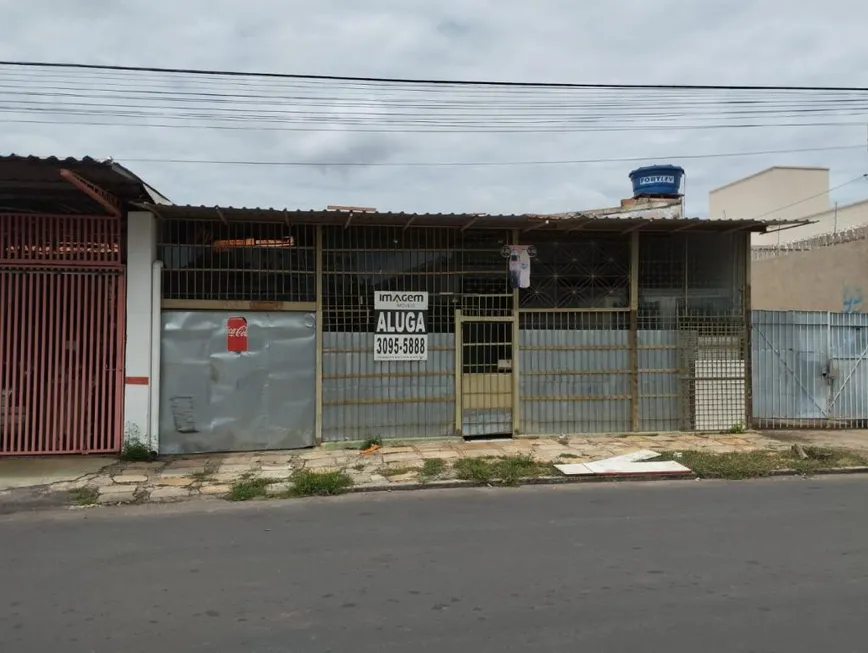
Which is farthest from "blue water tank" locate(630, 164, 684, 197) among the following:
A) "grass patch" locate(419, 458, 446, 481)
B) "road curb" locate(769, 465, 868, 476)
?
Result: "grass patch" locate(419, 458, 446, 481)

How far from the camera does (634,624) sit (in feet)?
13.0

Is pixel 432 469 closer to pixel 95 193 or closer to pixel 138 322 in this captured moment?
pixel 138 322

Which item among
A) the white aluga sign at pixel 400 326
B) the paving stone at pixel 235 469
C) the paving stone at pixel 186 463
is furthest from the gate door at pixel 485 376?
the paving stone at pixel 186 463

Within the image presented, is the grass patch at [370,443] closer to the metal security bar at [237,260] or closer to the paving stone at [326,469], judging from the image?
the paving stone at [326,469]

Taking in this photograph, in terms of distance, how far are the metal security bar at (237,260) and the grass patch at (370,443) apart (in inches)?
89.4

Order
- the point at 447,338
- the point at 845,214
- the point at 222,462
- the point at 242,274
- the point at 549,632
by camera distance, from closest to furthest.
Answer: the point at 549,632, the point at 222,462, the point at 242,274, the point at 447,338, the point at 845,214

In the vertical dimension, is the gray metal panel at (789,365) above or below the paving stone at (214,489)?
above

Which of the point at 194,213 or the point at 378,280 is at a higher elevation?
the point at 194,213

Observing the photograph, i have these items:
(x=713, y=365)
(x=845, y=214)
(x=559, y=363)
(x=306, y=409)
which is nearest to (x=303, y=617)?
(x=306, y=409)

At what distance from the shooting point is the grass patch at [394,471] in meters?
8.35

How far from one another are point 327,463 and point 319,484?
1.43 meters

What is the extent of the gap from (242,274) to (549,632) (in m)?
7.40

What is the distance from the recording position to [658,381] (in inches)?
443

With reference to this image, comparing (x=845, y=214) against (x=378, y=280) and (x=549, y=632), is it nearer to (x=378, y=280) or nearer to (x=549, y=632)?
(x=378, y=280)
